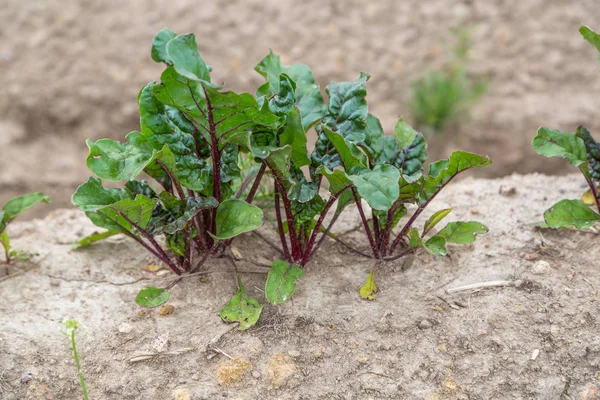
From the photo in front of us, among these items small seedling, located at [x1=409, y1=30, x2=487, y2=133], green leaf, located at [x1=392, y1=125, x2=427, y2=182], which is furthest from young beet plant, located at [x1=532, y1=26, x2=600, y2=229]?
small seedling, located at [x1=409, y1=30, x2=487, y2=133]

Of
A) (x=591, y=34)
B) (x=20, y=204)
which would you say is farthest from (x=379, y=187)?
(x=20, y=204)

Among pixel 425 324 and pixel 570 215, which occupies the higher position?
pixel 570 215

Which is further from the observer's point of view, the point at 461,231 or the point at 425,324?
the point at 461,231

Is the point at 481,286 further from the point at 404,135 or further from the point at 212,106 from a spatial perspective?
the point at 212,106

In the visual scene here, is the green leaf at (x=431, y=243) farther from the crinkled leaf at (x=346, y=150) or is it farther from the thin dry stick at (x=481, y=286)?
the crinkled leaf at (x=346, y=150)

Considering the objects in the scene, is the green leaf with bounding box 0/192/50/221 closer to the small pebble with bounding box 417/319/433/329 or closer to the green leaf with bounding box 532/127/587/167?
the small pebble with bounding box 417/319/433/329
